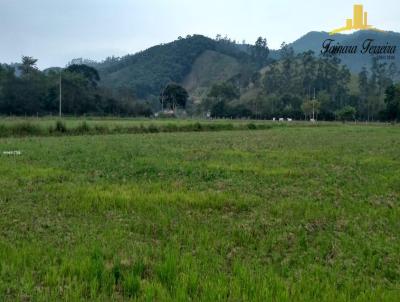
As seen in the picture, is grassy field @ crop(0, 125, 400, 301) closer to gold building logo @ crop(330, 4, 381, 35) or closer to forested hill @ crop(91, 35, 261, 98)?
gold building logo @ crop(330, 4, 381, 35)

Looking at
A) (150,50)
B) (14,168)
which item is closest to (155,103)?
(150,50)

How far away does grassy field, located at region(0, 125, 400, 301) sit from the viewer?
15.1 feet

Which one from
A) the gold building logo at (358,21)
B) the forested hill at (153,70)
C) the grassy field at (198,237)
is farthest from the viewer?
the forested hill at (153,70)

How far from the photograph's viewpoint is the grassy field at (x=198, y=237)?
4605 millimetres

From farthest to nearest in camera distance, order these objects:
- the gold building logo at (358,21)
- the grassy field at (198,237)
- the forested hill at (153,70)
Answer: the forested hill at (153,70) → the gold building logo at (358,21) → the grassy field at (198,237)

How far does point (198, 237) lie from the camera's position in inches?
250

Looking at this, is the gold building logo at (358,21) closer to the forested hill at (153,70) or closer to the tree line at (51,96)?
the tree line at (51,96)

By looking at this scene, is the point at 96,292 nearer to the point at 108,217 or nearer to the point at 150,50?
the point at 108,217

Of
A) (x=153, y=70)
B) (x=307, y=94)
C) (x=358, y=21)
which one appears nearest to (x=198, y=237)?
(x=358, y=21)

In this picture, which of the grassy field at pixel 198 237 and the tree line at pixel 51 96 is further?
the tree line at pixel 51 96

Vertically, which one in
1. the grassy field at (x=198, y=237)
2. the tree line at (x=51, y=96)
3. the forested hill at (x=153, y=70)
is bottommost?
the grassy field at (x=198, y=237)

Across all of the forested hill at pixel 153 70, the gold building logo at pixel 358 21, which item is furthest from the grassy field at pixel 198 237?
the forested hill at pixel 153 70

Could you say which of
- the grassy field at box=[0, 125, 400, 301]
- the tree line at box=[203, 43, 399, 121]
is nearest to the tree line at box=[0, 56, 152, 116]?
the tree line at box=[203, 43, 399, 121]

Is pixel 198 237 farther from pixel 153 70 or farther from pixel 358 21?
pixel 153 70
